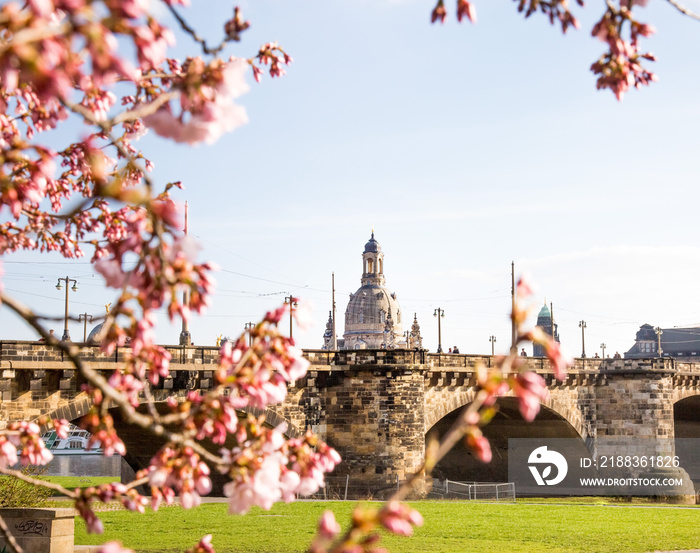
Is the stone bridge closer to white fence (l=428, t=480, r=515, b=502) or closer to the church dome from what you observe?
white fence (l=428, t=480, r=515, b=502)

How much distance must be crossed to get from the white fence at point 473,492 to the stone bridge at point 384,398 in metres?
2.73

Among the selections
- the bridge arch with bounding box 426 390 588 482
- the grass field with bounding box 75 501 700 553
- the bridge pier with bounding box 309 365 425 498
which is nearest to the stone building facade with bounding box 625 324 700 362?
the bridge arch with bounding box 426 390 588 482

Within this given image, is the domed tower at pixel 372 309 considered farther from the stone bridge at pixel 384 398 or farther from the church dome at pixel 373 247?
the stone bridge at pixel 384 398

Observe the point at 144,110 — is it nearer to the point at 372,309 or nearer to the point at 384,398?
the point at 384,398

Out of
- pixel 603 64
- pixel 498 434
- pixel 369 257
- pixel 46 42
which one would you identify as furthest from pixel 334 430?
pixel 369 257

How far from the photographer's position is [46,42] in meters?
2.43

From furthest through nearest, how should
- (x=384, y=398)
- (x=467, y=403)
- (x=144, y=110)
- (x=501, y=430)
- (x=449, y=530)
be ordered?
(x=501, y=430), (x=467, y=403), (x=384, y=398), (x=449, y=530), (x=144, y=110)

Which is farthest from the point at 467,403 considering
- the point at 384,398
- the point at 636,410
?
the point at 636,410

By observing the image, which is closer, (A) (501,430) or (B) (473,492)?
(B) (473,492)

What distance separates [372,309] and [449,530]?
393 ft

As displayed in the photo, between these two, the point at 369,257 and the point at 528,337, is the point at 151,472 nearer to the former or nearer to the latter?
the point at 528,337

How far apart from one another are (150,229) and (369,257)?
464 ft

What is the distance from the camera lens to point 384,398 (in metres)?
31.3

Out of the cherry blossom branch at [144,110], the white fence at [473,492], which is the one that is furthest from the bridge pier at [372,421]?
the cherry blossom branch at [144,110]
